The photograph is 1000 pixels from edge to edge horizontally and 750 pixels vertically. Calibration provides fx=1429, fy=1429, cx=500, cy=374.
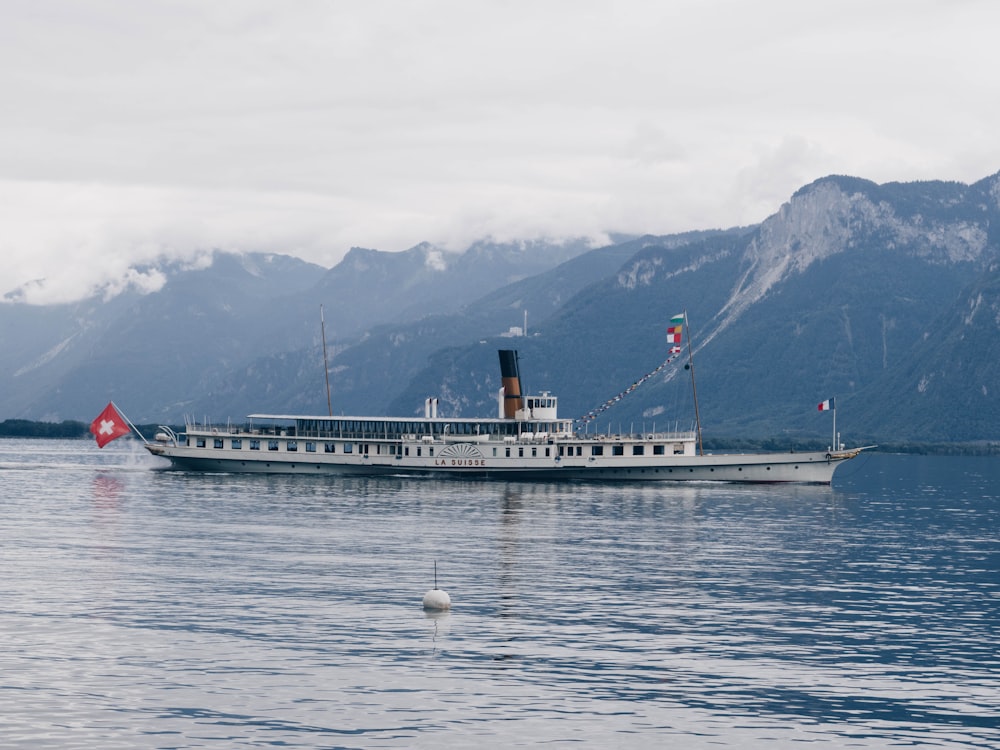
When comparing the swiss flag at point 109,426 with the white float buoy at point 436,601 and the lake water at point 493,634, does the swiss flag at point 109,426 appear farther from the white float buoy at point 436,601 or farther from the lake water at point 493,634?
the white float buoy at point 436,601

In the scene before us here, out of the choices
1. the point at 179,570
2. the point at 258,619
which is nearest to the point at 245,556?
the point at 179,570

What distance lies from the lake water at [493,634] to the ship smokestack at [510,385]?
6232 cm

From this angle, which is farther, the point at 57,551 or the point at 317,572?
the point at 57,551

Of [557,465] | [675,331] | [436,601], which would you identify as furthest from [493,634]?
[675,331]

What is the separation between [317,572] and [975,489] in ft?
448

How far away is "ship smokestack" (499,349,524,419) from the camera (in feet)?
575

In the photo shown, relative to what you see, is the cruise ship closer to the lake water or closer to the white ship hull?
the white ship hull

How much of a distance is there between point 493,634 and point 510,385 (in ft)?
385

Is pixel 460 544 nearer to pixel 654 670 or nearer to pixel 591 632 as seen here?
pixel 591 632

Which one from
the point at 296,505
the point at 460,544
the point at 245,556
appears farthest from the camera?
the point at 296,505

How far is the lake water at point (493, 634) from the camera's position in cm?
4522

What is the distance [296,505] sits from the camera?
13050 cm

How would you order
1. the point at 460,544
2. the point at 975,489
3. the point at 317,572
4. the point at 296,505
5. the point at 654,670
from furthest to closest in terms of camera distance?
the point at 975,489 < the point at 296,505 < the point at 460,544 < the point at 317,572 < the point at 654,670

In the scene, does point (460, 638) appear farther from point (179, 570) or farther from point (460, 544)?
point (460, 544)
